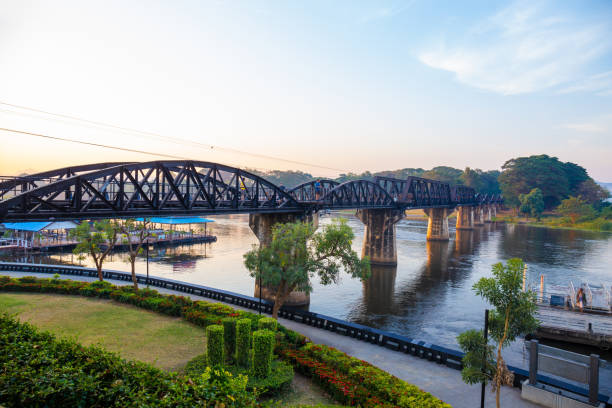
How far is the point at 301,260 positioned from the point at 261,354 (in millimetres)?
13304

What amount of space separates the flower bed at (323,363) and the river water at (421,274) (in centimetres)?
1779

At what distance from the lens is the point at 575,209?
499ft

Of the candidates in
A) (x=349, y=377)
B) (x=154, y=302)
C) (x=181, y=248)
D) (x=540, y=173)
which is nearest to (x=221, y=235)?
(x=181, y=248)

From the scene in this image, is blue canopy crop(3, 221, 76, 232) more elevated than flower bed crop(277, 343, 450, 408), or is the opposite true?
blue canopy crop(3, 221, 76, 232)

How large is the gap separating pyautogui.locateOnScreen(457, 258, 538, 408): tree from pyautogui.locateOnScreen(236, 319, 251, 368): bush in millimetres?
9754

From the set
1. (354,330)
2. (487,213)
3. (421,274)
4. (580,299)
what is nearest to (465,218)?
(487,213)

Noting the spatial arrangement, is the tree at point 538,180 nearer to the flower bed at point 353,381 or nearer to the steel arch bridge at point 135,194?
the steel arch bridge at point 135,194

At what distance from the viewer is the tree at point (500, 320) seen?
609 inches

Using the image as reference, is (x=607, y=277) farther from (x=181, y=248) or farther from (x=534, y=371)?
(x=181, y=248)

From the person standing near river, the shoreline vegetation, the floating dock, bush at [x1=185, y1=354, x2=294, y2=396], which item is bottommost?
the floating dock

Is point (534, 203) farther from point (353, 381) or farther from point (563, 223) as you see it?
point (353, 381)

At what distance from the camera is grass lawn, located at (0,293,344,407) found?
1932cm

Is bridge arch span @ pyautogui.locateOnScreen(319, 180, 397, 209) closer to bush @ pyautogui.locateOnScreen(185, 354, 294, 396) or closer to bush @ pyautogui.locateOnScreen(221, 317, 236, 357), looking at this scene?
bush @ pyautogui.locateOnScreen(221, 317, 236, 357)

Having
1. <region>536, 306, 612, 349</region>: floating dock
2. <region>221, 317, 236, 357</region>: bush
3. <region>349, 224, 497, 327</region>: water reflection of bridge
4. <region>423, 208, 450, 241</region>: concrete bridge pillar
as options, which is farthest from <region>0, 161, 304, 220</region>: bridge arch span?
<region>423, 208, 450, 241</region>: concrete bridge pillar
